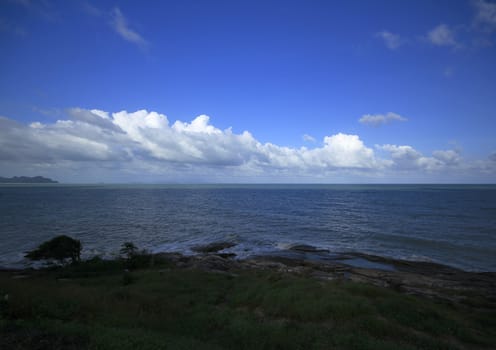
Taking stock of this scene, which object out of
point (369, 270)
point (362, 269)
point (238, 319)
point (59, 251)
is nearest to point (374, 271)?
point (369, 270)

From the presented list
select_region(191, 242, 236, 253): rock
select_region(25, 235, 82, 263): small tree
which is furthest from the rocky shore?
select_region(25, 235, 82, 263): small tree

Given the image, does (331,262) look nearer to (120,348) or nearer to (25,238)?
(120,348)

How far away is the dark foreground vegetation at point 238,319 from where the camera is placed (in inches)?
304

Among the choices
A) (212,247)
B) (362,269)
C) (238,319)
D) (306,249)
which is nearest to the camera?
(238,319)

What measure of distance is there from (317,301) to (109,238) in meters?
36.7

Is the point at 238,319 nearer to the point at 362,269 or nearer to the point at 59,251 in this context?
the point at 362,269

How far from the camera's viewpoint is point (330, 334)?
31.3 feet

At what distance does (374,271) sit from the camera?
23453 millimetres

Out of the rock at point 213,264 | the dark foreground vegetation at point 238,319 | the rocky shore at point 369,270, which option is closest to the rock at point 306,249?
the rocky shore at point 369,270

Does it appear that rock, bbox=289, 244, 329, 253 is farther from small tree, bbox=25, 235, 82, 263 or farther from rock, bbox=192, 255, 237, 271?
small tree, bbox=25, 235, 82, 263

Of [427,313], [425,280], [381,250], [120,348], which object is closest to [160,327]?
[120,348]

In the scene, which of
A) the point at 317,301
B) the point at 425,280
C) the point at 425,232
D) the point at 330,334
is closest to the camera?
the point at 330,334

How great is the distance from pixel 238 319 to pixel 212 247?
2340 centimetres

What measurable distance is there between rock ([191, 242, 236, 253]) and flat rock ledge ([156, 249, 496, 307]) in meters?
3.69
